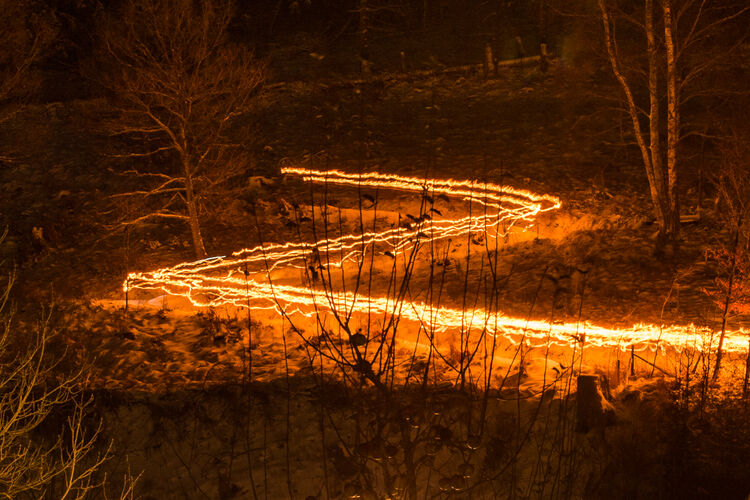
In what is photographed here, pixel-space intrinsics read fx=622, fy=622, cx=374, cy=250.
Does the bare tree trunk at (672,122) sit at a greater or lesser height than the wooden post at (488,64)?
lesser

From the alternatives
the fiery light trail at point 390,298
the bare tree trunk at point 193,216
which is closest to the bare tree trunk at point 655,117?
the fiery light trail at point 390,298

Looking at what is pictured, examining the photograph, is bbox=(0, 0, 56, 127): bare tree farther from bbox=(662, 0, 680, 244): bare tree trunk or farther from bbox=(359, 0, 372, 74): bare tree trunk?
bbox=(662, 0, 680, 244): bare tree trunk

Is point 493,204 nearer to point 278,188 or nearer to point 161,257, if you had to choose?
point 278,188

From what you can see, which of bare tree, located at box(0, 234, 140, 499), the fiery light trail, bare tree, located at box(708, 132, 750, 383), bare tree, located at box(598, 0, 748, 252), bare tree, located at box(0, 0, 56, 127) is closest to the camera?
bare tree, located at box(0, 234, 140, 499)

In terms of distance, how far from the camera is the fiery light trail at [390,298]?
9.98 m

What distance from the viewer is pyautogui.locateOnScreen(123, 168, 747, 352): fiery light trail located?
32.8 feet

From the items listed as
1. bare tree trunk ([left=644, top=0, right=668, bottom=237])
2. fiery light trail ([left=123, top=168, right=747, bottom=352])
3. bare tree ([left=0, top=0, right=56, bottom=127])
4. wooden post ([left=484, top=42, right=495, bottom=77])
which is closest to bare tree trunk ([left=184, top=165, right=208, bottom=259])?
fiery light trail ([left=123, top=168, right=747, bottom=352])

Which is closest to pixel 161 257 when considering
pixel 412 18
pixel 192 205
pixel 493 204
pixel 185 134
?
pixel 192 205

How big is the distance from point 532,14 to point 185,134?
25754 millimetres

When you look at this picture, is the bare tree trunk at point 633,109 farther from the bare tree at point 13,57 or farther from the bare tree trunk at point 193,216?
the bare tree at point 13,57

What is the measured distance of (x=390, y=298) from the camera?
1215 centimetres

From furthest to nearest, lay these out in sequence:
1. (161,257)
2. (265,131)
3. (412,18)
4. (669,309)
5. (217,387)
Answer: (412,18)
(265,131)
(161,257)
(669,309)
(217,387)

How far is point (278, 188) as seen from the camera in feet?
61.7

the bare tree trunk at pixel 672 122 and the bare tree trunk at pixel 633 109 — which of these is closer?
the bare tree trunk at pixel 672 122
